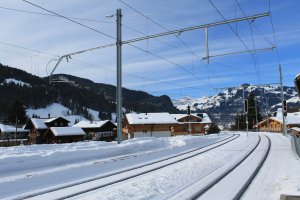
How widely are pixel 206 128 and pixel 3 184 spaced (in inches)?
3784

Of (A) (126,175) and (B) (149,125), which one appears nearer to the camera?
(A) (126,175)

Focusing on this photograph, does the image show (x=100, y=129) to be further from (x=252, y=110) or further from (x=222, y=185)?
(x=222, y=185)

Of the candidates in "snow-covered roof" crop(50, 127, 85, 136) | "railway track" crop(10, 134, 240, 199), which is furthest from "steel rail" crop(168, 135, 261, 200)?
"snow-covered roof" crop(50, 127, 85, 136)

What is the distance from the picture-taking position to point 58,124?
104312mm

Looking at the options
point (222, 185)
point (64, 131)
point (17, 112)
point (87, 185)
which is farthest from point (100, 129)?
point (222, 185)

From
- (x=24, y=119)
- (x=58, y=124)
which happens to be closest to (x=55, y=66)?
(x=58, y=124)

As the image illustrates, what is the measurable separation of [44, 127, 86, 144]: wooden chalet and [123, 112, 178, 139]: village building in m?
12.3

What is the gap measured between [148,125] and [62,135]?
1989cm

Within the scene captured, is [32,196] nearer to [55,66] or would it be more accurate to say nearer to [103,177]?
[103,177]

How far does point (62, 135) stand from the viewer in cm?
8369

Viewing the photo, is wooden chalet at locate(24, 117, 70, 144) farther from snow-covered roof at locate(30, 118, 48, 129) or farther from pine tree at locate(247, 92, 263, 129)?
pine tree at locate(247, 92, 263, 129)

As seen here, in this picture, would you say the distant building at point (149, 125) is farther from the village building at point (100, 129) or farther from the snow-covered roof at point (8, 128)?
the snow-covered roof at point (8, 128)

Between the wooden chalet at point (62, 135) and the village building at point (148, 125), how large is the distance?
40.4ft

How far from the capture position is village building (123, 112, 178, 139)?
271ft
